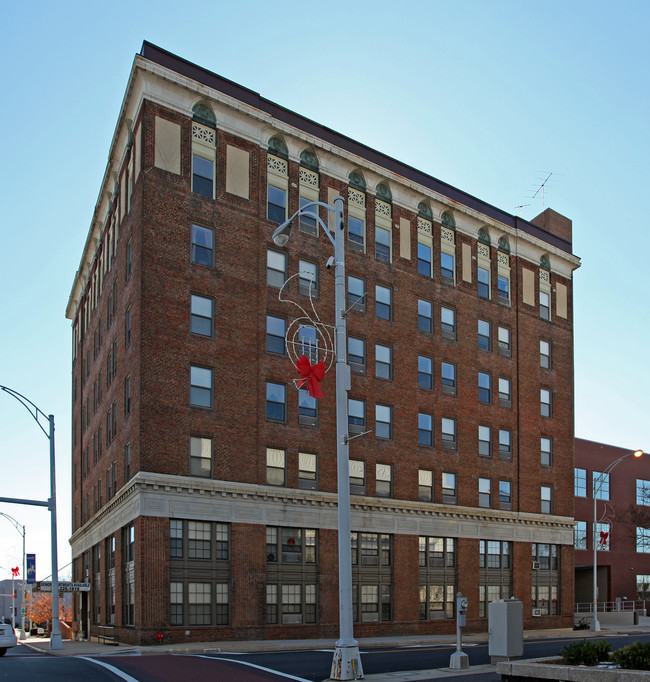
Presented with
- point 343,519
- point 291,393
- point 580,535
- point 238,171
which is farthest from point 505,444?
point 343,519

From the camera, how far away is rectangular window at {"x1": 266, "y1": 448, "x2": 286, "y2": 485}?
36781mm

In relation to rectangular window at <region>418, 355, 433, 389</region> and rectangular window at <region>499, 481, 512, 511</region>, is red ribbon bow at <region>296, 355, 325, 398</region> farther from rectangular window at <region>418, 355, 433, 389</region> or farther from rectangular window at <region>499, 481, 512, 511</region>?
rectangular window at <region>499, 481, 512, 511</region>

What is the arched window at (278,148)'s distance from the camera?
3938 cm

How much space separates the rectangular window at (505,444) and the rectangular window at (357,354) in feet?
37.1

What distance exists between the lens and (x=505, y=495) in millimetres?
47594

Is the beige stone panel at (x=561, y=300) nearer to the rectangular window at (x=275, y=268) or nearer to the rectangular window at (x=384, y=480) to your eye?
the rectangular window at (x=384, y=480)

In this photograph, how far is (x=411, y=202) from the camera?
4559 centimetres

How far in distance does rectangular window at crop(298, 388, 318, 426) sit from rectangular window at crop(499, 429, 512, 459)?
46.0ft

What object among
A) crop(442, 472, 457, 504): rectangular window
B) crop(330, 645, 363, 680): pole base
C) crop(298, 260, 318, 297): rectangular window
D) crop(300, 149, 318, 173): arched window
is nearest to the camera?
crop(330, 645, 363, 680): pole base

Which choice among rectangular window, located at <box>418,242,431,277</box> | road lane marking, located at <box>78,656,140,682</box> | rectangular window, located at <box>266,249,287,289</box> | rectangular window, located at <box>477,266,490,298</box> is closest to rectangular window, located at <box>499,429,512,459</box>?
rectangular window, located at <box>477,266,490,298</box>

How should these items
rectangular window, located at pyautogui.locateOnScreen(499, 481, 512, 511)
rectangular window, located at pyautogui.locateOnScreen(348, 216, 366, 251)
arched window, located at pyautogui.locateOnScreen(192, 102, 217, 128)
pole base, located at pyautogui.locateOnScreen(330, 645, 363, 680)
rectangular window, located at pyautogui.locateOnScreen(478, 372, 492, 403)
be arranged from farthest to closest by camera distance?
rectangular window, located at pyautogui.locateOnScreen(478, 372, 492, 403) → rectangular window, located at pyautogui.locateOnScreen(499, 481, 512, 511) → rectangular window, located at pyautogui.locateOnScreen(348, 216, 366, 251) → arched window, located at pyautogui.locateOnScreen(192, 102, 217, 128) → pole base, located at pyautogui.locateOnScreen(330, 645, 363, 680)

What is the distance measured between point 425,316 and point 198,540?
18.5 metres

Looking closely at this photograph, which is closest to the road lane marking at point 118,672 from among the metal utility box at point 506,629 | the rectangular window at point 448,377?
the metal utility box at point 506,629

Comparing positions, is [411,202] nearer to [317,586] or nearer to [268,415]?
[268,415]
